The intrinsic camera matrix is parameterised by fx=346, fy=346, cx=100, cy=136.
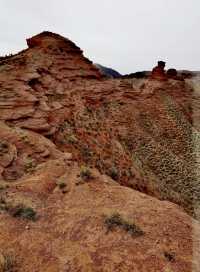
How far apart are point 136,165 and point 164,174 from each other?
255 centimetres

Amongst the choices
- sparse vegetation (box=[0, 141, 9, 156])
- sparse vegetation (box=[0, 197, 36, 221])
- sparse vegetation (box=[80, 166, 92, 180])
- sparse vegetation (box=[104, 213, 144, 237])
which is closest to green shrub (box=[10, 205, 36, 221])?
sparse vegetation (box=[0, 197, 36, 221])

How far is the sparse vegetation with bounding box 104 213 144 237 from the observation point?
33.7ft

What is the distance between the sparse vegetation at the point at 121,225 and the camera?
10258 mm

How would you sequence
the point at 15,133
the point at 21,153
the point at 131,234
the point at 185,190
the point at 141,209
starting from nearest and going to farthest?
the point at 131,234
the point at 141,209
the point at 21,153
the point at 15,133
the point at 185,190

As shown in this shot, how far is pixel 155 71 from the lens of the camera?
36.8 metres

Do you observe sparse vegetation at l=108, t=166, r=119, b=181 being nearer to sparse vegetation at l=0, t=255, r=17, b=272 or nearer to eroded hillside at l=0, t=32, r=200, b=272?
eroded hillside at l=0, t=32, r=200, b=272

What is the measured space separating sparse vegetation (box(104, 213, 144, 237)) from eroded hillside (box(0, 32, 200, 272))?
0.11 ft

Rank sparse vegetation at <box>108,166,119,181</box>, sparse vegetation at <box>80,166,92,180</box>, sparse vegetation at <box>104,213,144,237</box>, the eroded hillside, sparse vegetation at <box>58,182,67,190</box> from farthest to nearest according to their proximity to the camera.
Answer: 1. sparse vegetation at <box>108,166,119,181</box>
2. sparse vegetation at <box>80,166,92,180</box>
3. sparse vegetation at <box>58,182,67,190</box>
4. sparse vegetation at <box>104,213,144,237</box>
5. the eroded hillside

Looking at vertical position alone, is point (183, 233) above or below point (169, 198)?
above

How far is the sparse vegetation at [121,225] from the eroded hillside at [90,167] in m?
0.03

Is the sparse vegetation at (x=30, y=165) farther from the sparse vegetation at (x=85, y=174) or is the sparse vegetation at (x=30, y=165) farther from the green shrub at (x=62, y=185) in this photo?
the sparse vegetation at (x=85, y=174)

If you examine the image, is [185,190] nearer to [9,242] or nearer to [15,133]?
[15,133]

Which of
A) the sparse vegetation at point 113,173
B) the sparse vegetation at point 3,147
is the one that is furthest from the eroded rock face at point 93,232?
the sparse vegetation at point 113,173

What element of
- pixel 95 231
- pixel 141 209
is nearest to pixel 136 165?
pixel 141 209
